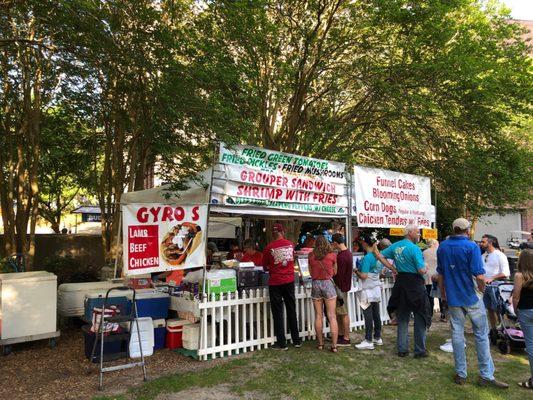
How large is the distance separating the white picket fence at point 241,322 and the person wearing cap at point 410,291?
1.59 metres

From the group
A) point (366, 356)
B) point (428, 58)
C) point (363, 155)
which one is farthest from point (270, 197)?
point (363, 155)

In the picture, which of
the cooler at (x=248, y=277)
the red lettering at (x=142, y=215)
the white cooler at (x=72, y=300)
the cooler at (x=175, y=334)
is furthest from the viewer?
the white cooler at (x=72, y=300)

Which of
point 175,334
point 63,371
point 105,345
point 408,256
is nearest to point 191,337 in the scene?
point 175,334

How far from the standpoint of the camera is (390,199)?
9242mm

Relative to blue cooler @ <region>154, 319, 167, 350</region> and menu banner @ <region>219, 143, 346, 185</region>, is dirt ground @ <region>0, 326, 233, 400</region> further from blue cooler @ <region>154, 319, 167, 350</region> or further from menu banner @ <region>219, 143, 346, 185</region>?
menu banner @ <region>219, 143, 346, 185</region>

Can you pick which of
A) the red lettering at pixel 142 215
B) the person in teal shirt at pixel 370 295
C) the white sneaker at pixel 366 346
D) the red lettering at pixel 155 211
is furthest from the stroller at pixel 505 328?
the red lettering at pixel 142 215

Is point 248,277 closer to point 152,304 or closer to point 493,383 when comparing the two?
point 152,304

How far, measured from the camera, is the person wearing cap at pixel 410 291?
6.24 m

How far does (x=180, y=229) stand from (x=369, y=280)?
3224 mm

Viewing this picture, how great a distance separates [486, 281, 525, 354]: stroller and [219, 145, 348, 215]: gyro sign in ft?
9.95

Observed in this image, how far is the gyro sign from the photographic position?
6738 millimetres

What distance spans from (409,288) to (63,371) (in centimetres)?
514

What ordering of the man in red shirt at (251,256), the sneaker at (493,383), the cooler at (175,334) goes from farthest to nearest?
the man in red shirt at (251,256) → the cooler at (175,334) → the sneaker at (493,383)

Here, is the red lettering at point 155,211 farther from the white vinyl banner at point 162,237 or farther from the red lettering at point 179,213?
the red lettering at point 179,213
